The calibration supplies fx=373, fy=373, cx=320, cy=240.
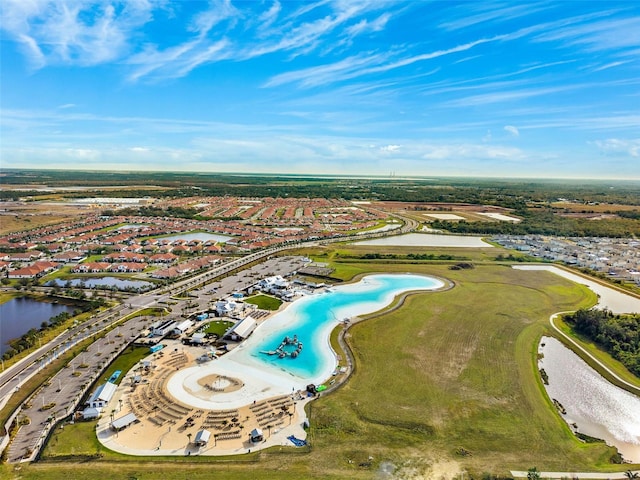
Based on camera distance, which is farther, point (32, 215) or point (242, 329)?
point (32, 215)

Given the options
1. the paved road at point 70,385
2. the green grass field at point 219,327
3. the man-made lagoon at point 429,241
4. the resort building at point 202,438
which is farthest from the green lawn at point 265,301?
the man-made lagoon at point 429,241

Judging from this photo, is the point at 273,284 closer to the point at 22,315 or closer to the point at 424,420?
the point at 22,315

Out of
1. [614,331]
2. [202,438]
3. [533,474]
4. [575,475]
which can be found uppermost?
[614,331]

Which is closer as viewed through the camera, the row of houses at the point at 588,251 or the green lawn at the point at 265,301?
the green lawn at the point at 265,301

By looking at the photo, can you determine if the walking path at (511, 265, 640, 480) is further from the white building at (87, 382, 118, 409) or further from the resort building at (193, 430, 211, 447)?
the white building at (87, 382, 118, 409)

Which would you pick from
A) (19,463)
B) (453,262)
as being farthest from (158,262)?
(453,262)

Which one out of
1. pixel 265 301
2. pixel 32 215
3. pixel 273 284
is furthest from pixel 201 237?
pixel 32 215

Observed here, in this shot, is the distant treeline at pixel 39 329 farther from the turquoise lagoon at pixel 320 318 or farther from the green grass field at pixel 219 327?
the turquoise lagoon at pixel 320 318
